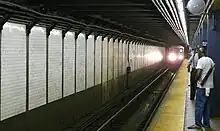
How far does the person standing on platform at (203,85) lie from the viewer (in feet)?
25.3

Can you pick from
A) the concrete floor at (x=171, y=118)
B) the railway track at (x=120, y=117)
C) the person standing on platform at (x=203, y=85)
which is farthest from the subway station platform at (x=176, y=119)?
the railway track at (x=120, y=117)

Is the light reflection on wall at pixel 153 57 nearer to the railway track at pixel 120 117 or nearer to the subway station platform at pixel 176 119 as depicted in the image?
the railway track at pixel 120 117

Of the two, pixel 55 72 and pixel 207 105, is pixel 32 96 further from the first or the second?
pixel 207 105

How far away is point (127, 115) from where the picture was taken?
14852mm

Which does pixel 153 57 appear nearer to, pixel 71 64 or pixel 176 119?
pixel 71 64

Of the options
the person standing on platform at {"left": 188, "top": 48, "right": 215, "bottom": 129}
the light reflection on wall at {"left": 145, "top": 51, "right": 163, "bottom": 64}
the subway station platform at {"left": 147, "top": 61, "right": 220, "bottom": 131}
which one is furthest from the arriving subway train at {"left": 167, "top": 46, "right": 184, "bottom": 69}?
the person standing on platform at {"left": 188, "top": 48, "right": 215, "bottom": 129}

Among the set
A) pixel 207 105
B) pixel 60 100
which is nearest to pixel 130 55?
pixel 60 100

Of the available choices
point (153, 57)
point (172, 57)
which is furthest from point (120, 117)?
point (172, 57)

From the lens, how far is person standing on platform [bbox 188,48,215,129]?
304 inches

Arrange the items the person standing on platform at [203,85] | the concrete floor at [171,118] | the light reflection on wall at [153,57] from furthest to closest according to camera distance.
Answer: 1. the light reflection on wall at [153,57]
2. the concrete floor at [171,118]
3. the person standing on platform at [203,85]

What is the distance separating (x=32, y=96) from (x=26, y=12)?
2.00 metres

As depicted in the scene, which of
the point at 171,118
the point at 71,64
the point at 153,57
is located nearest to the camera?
the point at 171,118

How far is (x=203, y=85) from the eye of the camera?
7801 mm

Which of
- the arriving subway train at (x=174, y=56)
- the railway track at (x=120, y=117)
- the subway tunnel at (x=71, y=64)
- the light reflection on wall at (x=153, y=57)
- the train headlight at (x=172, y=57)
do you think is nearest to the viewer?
the subway tunnel at (x=71, y=64)
